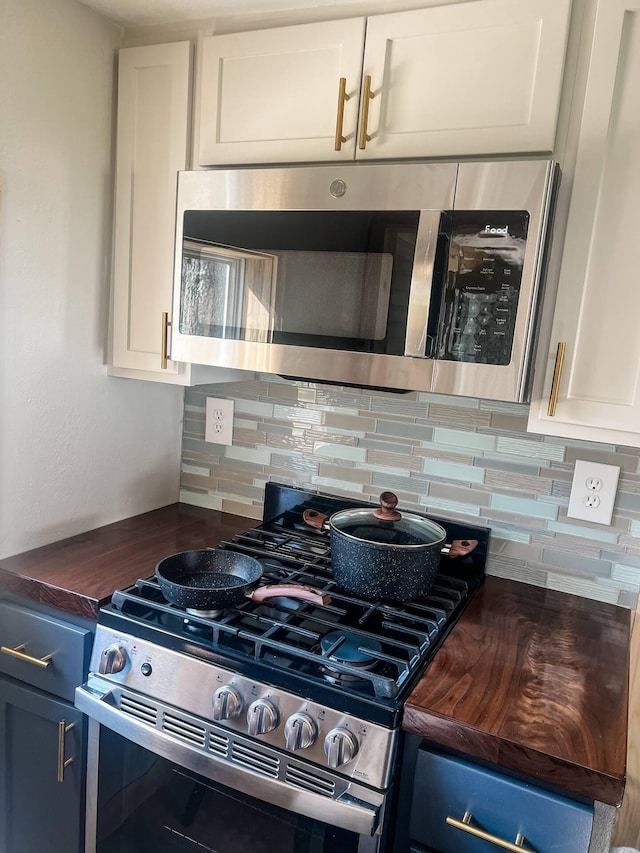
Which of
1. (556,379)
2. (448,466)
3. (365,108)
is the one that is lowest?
(448,466)

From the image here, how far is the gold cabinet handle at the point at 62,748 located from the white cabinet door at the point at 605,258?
1151 millimetres

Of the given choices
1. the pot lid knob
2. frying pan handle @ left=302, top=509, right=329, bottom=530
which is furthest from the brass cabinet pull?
frying pan handle @ left=302, top=509, right=329, bottom=530

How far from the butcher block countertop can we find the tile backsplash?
0.09 meters

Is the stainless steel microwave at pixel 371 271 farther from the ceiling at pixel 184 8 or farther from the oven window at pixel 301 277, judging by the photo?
the ceiling at pixel 184 8

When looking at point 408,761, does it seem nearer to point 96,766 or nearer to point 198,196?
point 96,766

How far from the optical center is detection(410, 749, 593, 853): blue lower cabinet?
0.90 m

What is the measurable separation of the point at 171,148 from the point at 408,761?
136cm

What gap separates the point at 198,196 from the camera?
1.35 metres

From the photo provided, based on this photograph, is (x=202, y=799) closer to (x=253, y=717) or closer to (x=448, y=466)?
(x=253, y=717)

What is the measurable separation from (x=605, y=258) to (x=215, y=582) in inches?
39.2

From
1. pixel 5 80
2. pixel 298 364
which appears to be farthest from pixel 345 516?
pixel 5 80

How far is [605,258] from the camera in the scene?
1.12 m

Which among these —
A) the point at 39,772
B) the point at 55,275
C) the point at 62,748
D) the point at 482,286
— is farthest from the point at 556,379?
the point at 39,772

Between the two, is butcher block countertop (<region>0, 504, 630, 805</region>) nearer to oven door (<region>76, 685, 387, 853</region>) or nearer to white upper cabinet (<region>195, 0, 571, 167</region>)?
oven door (<region>76, 685, 387, 853</region>)
